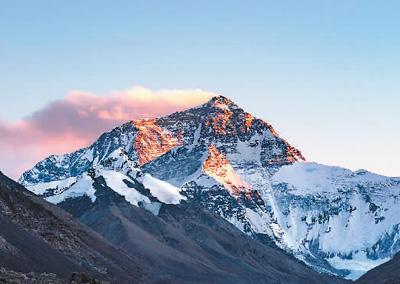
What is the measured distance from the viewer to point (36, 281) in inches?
6398

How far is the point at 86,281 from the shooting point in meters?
139

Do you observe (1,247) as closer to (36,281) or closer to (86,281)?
(36,281)

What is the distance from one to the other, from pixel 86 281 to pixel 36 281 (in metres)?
25.9

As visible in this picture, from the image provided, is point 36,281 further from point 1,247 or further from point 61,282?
point 1,247

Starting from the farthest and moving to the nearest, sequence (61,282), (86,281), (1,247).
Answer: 1. (1,247)
2. (61,282)
3. (86,281)

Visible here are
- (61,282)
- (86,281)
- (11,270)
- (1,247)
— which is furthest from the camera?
(1,247)

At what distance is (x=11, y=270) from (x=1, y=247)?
18.9 meters

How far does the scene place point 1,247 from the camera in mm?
198250

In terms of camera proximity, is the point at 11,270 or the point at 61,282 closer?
the point at 61,282

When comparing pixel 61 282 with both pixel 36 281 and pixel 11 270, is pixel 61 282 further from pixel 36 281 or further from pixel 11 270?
pixel 11 270

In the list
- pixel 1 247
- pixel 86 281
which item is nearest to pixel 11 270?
pixel 1 247

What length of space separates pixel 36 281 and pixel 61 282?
423 cm

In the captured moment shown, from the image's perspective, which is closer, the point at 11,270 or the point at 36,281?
the point at 36,281

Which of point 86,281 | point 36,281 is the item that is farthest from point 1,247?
point 86,281
